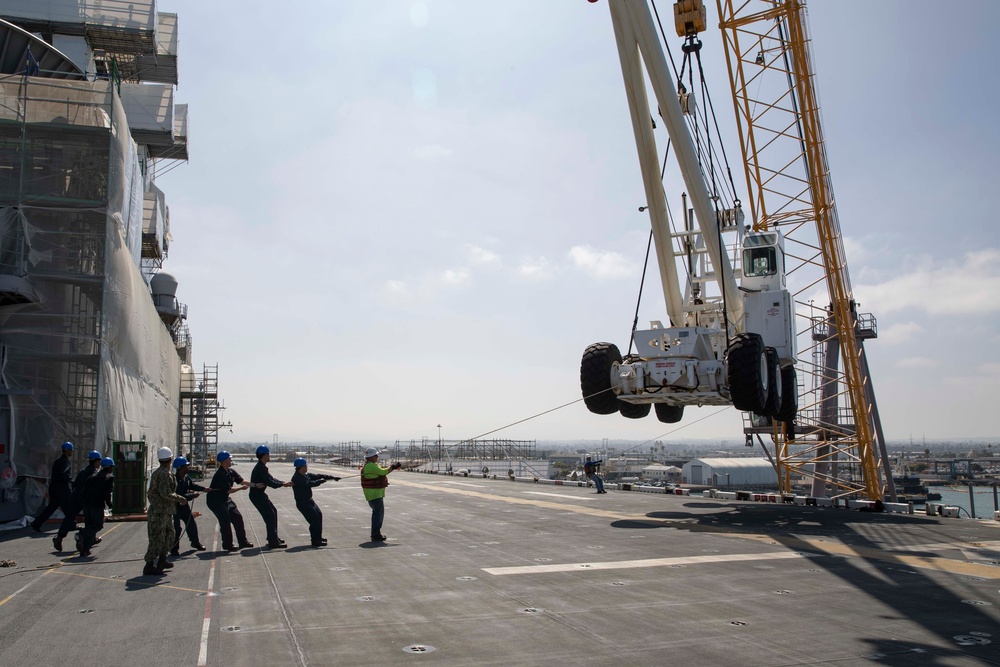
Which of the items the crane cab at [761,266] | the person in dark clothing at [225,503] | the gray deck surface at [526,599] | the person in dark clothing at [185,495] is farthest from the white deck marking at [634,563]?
the crane cab at [761,266]

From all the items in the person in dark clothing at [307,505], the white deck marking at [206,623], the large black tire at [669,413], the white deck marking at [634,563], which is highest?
the large black tire at [669,413]

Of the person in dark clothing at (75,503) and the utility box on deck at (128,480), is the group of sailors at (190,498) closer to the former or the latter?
the person in dark clothing at (75,503)

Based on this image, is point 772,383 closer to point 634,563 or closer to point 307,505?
point 634,563

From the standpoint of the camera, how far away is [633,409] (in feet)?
69.3

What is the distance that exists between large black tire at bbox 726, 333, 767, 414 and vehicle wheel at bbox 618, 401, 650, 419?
3.30m

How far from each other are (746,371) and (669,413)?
559 cm

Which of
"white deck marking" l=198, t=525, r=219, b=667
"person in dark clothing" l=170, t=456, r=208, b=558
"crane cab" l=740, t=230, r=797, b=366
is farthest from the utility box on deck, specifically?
"crane cab" l=740, t=230, r=797, b=366

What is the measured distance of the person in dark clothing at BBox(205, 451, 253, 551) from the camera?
1360 centimetres

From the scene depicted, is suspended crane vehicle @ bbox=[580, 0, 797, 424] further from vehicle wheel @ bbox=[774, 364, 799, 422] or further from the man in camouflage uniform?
the man in camouflage uniform

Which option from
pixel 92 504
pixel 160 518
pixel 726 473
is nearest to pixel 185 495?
pixel 92 504

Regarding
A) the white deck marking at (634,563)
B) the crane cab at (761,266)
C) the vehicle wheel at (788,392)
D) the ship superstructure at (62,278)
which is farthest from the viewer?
the vehicle wheel at (788,392)

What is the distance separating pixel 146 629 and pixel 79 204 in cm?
1667

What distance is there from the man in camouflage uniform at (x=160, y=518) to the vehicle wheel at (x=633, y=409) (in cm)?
1224

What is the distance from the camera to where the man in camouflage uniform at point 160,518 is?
11.3m
